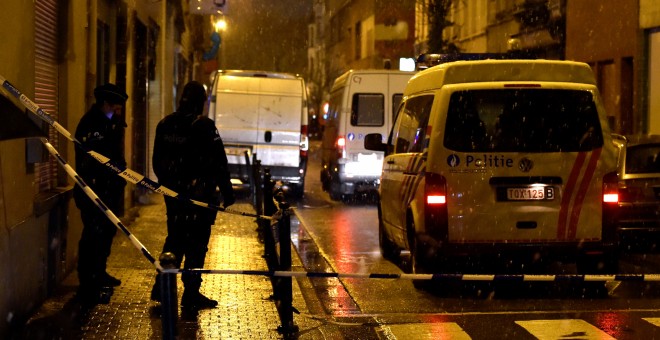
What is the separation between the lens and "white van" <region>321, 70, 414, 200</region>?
2039 centimetres

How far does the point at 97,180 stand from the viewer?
885cm

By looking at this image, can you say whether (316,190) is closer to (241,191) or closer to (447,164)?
(241,191)

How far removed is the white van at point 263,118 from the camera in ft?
67.3

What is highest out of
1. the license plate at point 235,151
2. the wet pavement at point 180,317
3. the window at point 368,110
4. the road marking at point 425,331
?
the window at point 368,110

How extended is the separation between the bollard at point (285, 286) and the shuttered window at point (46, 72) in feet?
7.26

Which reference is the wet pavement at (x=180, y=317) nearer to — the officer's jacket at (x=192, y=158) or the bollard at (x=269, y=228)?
the bollard at (x=269, y=228)

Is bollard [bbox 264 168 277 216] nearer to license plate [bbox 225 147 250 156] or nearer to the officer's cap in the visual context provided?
the officer's cap

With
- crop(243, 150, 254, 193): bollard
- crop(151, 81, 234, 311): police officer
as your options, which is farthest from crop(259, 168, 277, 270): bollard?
crop(243, 150, 254, 193): bollard

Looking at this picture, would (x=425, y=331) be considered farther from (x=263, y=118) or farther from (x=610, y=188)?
(x=263, y=118)

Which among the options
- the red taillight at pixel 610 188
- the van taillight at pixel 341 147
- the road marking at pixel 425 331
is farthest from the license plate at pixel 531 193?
the van taillight at pixel 341 147

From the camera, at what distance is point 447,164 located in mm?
9477

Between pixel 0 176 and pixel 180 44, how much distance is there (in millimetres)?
24090

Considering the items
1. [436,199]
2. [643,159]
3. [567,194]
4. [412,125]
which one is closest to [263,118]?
[412,125]

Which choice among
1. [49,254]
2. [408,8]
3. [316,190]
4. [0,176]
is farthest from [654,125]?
[408,8]
